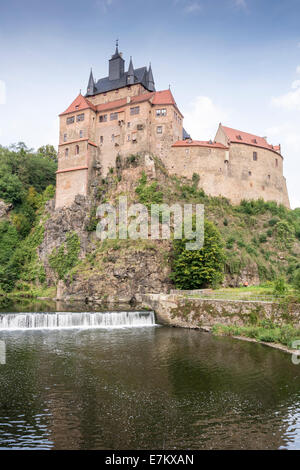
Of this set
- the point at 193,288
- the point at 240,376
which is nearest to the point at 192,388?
the point at 240,376

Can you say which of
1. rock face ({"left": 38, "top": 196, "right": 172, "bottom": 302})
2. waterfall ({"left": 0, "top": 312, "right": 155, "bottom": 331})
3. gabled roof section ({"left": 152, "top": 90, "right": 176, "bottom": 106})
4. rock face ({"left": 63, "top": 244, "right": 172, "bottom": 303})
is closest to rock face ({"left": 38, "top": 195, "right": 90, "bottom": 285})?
rock face ({"left": 38, "top": 196, "right": 172, "bottom": 302})

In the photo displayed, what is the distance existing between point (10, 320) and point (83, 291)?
54.5 feet

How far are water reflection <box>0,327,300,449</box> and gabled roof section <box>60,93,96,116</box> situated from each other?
146ft

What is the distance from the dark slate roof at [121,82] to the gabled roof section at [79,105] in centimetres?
325

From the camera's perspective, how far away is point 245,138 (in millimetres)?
61594

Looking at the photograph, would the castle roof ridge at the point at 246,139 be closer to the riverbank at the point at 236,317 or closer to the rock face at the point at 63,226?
the rock face at the point at 63,226

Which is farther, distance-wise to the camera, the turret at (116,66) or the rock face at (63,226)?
the turret at (116,66)

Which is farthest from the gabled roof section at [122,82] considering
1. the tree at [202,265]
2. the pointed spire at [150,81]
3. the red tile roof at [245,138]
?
the tree at [202,265]

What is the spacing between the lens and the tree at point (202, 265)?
37606 millimetres

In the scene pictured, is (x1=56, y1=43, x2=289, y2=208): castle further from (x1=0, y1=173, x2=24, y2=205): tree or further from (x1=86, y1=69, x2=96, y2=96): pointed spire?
(x1=0, y1=173, x2=24, y2=205): tree

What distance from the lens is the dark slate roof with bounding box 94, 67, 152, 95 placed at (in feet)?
202

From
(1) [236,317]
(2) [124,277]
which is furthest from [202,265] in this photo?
(2) [124,277]
